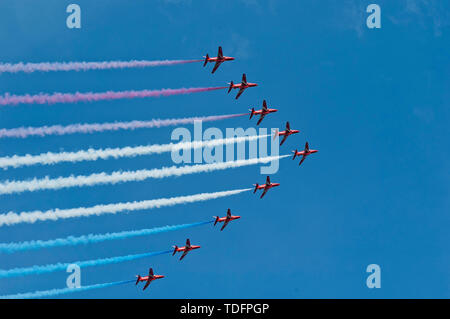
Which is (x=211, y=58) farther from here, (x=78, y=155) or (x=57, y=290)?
(x=57, y=290)

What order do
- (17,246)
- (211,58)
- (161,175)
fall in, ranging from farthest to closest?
(211,58) → (161,175) → (17,246)

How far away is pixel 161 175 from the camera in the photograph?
123m

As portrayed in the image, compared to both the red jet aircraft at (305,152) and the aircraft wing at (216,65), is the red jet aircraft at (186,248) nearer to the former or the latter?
the red jet aircraft at (305,152)

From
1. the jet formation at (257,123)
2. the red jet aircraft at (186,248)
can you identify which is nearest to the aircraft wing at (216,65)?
the jet formation at (257,123)

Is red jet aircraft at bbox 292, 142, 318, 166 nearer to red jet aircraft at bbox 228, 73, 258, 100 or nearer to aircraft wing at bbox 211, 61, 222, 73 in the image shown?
red jet aircraft at bbox 228, 73, 258, 100

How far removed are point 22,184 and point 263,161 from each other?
37.7 metres

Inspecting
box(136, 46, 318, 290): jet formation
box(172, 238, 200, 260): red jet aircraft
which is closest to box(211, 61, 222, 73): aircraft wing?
box(136, 46, 318, 290): jet formation

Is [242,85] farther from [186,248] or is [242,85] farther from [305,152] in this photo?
[186,248]

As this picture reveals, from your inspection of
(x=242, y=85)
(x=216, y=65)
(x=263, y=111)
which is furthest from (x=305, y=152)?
(x=216, y=65)

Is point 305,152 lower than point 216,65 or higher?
lower

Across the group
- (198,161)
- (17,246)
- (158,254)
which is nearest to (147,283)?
(158,254)

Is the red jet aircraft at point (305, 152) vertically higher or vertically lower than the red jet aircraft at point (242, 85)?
lower

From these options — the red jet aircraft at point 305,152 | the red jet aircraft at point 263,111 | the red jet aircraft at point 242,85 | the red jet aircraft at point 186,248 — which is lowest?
the red jet aircraft at point 186,248

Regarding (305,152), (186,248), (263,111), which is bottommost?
(186,248)
